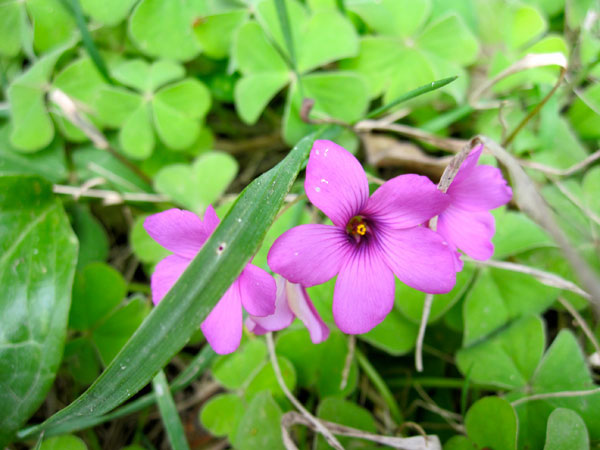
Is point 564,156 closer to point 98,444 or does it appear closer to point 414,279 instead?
point 414,279

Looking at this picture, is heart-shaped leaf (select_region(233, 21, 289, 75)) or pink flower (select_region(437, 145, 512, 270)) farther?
heart-shaped leaf (select_region(233, 21, 289, 75))

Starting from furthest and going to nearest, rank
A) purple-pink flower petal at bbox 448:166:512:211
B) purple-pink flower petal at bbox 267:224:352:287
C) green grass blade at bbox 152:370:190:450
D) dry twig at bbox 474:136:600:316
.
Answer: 1. green grass blade at bbox 152:370:190:450
2. purple-pink flower petal at bbox 448:166:512:211
3. purple-pink flower petal at bbox 267:224:352:287
4. dry twig at bbox 474:136:600:316

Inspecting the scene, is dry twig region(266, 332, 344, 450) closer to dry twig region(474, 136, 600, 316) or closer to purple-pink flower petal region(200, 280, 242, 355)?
purple-pink flower petal region(200, 280, 242, 355)

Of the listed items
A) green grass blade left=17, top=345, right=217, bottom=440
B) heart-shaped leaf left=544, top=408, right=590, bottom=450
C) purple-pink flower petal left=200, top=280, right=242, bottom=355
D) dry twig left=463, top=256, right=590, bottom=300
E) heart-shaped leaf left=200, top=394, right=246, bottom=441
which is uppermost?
purple-pink flower petal left=200, top=280, right=242, bottom=355

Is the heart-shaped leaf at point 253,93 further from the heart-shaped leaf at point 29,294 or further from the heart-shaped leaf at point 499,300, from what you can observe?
the heart-shaped leaf at point 499,300

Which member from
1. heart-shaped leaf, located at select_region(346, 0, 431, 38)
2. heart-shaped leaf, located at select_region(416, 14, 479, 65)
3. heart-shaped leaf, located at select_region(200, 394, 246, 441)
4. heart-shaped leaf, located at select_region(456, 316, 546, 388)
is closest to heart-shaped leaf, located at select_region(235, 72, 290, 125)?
heart-shaped leaf, located at select_region(346, 0, 431, 38)

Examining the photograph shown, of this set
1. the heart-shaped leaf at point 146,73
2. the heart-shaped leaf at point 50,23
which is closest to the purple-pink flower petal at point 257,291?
the heart-shaped leaf at point 146,73
